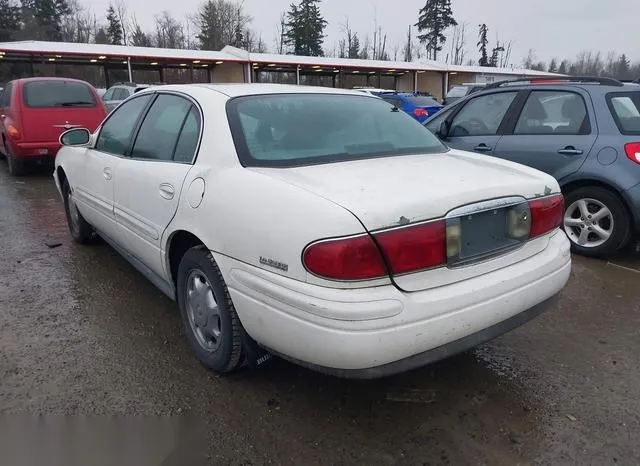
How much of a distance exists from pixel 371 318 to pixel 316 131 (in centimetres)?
135

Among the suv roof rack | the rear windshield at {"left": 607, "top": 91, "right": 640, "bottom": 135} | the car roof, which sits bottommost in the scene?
the rear windshield at {"left": 607, "top": 91, "right": 640, "bottom": 135}

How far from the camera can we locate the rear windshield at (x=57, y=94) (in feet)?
29.0

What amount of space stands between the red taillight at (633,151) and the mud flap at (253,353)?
363 cm

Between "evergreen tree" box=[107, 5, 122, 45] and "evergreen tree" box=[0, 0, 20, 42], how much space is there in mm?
13147

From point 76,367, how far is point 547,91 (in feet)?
15.6

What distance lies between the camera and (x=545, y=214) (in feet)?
8.67

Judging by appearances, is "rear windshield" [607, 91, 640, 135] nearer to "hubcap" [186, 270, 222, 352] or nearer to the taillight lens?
"hubcap" [186, 270, 222, 352]

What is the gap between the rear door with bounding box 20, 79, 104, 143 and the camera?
8.67 m

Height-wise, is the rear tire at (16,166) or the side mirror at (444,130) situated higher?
the side mirror at (444,130)

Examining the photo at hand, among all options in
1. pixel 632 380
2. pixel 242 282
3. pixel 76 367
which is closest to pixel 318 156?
pixel 242 282

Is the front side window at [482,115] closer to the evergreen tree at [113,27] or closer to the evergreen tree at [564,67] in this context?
the evergreen tree at [113,27]

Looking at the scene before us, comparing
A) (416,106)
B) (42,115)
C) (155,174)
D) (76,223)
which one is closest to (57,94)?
(42,115)

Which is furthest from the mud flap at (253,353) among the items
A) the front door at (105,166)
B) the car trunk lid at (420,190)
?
the front door at (105,166)

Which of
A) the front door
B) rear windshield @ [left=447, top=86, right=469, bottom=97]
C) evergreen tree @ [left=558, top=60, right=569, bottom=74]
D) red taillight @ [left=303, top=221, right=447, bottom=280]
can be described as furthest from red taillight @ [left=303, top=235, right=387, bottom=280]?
evergreen tree @ [left=558, top=60, right=569, bottom=74]
